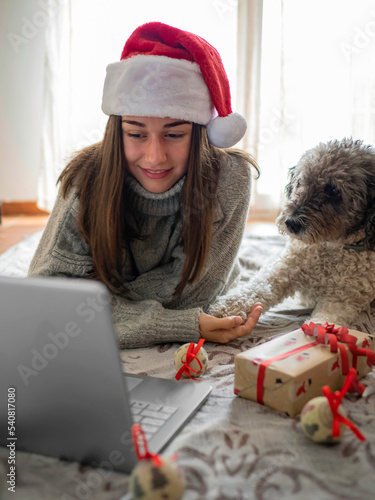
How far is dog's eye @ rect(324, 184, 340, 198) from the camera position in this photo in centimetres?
118

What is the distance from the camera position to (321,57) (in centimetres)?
292

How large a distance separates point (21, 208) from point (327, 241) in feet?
9.10

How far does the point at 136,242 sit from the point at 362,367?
0.71 m

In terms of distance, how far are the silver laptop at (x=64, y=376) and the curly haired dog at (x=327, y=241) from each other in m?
0.62

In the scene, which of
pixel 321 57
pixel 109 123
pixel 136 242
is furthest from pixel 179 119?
pixel 321 57

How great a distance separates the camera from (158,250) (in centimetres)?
137

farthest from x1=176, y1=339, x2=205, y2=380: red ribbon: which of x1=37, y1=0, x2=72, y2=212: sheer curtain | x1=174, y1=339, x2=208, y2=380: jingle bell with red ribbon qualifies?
x1=37, y1=0, x2=72, y2=212: sheer curtain

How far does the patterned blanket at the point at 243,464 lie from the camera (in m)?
0.62

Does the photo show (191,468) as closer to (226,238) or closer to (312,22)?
(226,238)

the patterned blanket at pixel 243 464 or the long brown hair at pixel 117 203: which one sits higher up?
the long brown hair at pixel 117 203

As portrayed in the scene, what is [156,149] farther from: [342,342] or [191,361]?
Result: [342,342]

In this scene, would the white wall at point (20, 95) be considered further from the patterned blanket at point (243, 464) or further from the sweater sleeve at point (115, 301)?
the patterned blanket at point (243, 464)

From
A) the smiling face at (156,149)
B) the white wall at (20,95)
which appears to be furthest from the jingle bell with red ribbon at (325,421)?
the white wall at (20,95)

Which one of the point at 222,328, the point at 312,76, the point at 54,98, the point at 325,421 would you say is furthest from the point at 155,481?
the point at 54,98
